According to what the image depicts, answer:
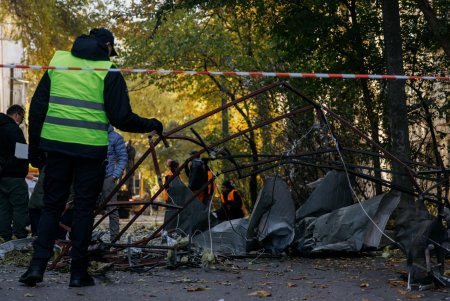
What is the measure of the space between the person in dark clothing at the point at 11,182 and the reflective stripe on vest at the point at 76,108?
4.16 m

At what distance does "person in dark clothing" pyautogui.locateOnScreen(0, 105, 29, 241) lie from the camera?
11.2 meters

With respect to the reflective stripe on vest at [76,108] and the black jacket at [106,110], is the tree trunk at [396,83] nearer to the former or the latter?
the black jacket at [106,110]

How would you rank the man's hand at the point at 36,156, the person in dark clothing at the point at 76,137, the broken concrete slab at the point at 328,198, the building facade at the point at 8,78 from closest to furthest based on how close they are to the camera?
the person in dark clothing at the point at 76,137
the man's hand at the point at 36,156
the broken concrete slab at the point at 328,198
the building facade at the point at 8,78

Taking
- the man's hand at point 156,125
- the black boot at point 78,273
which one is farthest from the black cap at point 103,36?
the black boot at point 78,273

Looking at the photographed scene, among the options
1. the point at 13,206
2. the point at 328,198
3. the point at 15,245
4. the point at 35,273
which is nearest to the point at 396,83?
the point at 328,198

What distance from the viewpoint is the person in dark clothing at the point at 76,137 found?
7164 mm

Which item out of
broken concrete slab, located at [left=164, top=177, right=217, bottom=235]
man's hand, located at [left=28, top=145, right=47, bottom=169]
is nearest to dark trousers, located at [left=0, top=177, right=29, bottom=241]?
broken concrete slab, located at [left=164, top=177, right=217, bottom=235]

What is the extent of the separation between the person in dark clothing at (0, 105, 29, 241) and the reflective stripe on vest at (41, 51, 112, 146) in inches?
164

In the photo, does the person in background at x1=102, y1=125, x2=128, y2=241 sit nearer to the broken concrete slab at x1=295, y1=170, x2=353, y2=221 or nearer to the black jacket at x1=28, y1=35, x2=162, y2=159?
the broken concrete slab at x1=295, y1=170, x2=353, y2=221

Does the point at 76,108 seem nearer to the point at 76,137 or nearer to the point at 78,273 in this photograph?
the point at 76,137

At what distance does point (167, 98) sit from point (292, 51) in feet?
99.6

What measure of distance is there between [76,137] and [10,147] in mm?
4417

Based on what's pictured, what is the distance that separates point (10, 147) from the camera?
1132 centimetres

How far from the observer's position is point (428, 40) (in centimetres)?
1562
